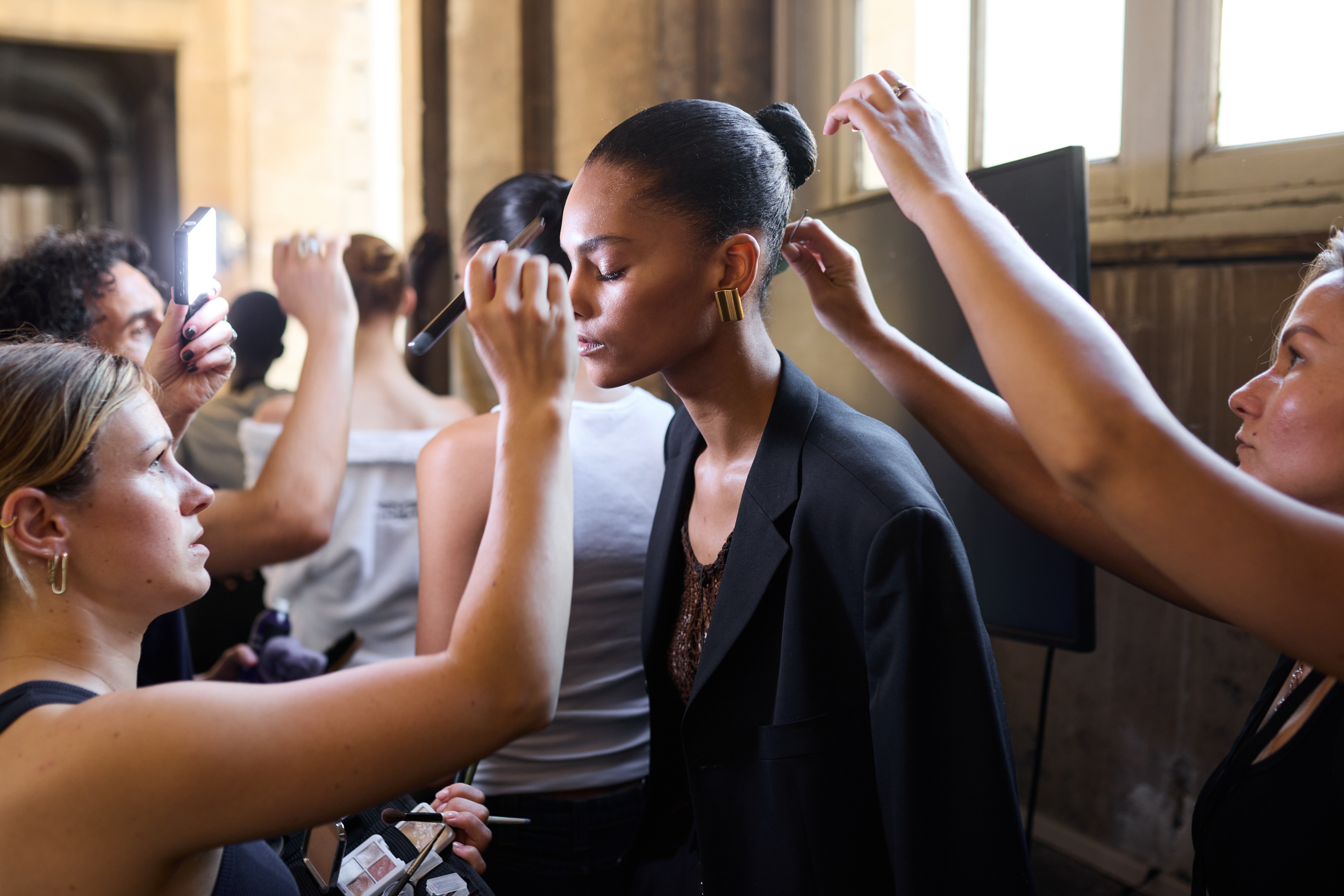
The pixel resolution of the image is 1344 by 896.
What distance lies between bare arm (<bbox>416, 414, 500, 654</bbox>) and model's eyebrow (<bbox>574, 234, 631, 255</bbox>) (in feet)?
0.99

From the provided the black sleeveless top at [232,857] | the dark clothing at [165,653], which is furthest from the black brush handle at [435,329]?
the dark clothing at [165,653]

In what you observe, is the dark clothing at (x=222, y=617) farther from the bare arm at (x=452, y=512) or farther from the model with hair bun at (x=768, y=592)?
the model with hair bun at (x=768, y=592)

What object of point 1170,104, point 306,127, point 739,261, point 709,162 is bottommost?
point 739,261

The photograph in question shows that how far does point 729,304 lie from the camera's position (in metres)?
1.12

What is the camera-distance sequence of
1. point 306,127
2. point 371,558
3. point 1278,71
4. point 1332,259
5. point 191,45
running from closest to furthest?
point 1332,259 < point 1278,71 < point 371,558 < point 306,127 < point 191,45

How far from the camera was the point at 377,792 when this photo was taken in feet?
2.57

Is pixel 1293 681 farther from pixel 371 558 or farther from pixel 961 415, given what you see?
pixel 371 558

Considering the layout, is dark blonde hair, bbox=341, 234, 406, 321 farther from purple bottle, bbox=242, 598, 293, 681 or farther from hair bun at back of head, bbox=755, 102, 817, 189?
hair bun at back of head, bbox=755, 102, 817, 189

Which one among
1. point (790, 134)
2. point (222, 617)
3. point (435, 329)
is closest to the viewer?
point (435, 329)

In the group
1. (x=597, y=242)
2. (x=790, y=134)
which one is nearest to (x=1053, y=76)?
(x=790, y=134)

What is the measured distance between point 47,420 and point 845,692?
2.85 feet

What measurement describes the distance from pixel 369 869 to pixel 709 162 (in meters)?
0.92

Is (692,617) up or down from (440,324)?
down

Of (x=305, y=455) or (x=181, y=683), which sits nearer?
(x=181, y=683)
